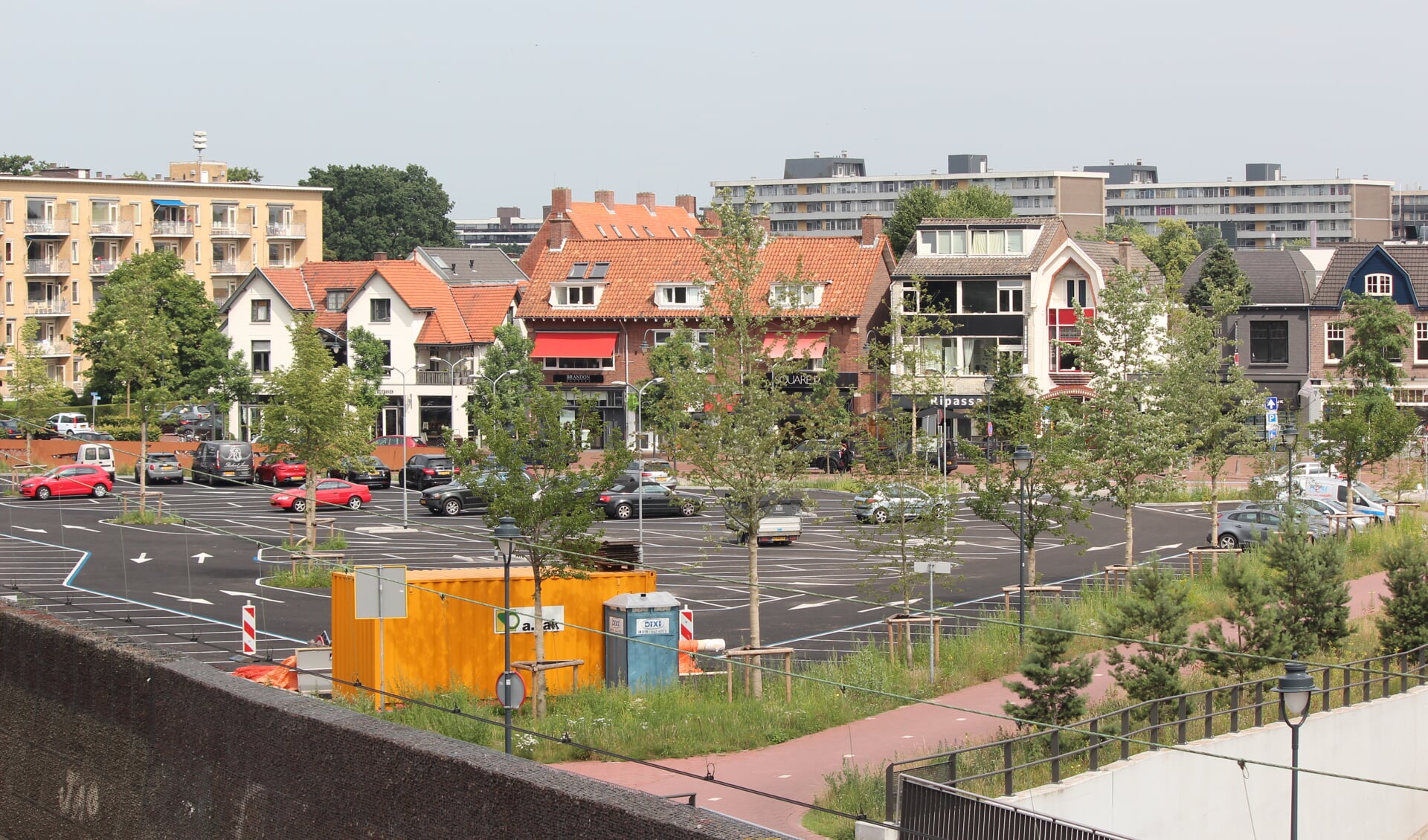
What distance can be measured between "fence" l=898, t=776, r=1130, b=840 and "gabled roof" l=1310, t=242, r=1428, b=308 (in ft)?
204

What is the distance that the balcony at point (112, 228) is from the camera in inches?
3334

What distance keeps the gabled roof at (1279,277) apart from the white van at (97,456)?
1811 inches

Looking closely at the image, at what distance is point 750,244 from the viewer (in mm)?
24688

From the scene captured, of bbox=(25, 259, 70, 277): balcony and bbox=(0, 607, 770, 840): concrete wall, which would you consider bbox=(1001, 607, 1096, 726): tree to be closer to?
bbox=(0, 607, 770, 840): concrete wall

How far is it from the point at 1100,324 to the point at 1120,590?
23.1 feet

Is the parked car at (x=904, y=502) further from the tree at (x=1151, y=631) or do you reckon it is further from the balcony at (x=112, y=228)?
the balcony at (x=112, y=228)

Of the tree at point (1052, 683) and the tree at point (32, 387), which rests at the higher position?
the tree at point (32, 387)

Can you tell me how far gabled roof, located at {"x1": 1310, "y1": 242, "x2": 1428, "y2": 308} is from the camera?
68562 millimetres

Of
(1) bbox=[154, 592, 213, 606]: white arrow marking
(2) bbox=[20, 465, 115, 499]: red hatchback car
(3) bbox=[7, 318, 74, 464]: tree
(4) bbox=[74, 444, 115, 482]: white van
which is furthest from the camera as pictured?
(3) bbox=[7, 318, 74, 464]: tree

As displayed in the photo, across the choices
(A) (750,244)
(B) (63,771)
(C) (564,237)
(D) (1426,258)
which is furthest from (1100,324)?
(C) (564,237)

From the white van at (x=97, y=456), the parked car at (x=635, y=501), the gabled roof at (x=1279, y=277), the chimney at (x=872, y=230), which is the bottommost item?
the parked car at (x=635, y=501)

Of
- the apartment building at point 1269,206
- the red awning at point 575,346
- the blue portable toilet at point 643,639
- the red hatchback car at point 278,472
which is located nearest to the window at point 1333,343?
the red awning at point 575,346

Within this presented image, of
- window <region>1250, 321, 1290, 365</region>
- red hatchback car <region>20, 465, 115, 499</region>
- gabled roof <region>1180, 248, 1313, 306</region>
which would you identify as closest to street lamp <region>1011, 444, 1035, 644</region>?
red hatchback car <region>20, 465, 115, 499</region>

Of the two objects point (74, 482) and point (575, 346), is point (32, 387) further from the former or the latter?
point (74, 482)
